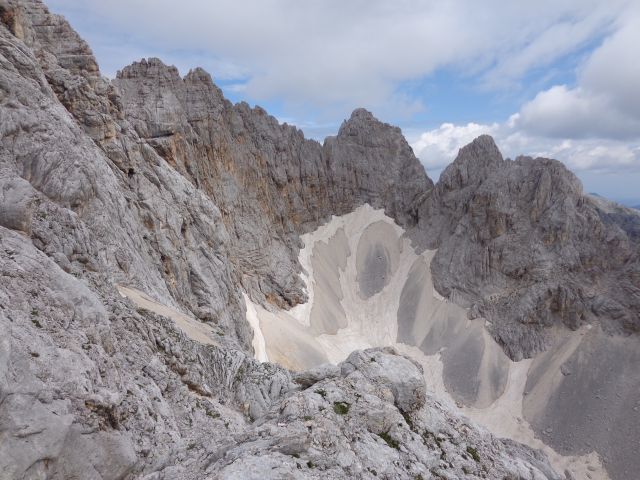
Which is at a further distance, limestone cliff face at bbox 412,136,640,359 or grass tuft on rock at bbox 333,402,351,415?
limestone cliff face at bbox 412,136,640,359

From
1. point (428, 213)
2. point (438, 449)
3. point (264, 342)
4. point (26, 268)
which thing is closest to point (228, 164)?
point (264, 342)

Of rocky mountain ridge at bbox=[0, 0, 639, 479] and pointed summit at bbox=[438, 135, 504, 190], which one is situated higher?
pointed summit at bbox=[438, 135, 504, 190]

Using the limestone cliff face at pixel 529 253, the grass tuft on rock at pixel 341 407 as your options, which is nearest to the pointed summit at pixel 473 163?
the limestone cliff face at pixel 529 253

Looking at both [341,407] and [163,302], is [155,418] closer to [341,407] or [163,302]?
[341,407]

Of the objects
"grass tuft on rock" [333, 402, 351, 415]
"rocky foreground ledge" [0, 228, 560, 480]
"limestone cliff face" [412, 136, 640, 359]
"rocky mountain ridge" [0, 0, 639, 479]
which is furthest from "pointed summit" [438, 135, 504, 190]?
"grass tuft on rock" [333, 402, 351, 415]

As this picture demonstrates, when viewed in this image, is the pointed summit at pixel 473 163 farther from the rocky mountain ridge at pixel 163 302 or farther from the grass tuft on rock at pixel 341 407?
the grass tuft on rock at pixel 341 407

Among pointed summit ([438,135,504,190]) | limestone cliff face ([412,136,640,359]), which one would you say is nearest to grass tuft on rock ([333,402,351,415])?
Result: limestone cliff face ([412,136,640,359])

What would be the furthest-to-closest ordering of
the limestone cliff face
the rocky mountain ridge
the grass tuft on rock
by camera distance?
the limestone cliff face, the grass tuft on rock, the rocky mountain ridge

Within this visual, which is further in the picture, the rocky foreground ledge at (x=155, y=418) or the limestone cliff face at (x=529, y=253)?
the limestone cliff face at (x=529, y=253)

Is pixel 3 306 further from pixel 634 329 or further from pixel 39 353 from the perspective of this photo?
pixel 634 329

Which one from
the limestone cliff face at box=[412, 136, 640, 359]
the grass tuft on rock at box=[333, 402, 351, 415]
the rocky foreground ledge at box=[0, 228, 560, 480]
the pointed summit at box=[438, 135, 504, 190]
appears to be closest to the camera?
the rocky foreground ledge at box=[0, 228, 560, 480]

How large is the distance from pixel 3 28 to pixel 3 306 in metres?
20.9

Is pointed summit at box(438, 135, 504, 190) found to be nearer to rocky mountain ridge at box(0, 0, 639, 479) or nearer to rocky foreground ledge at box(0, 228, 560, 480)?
rocky mountain ridge at box(0, 0, 639, 479)

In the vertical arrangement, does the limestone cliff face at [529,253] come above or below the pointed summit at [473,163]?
below
